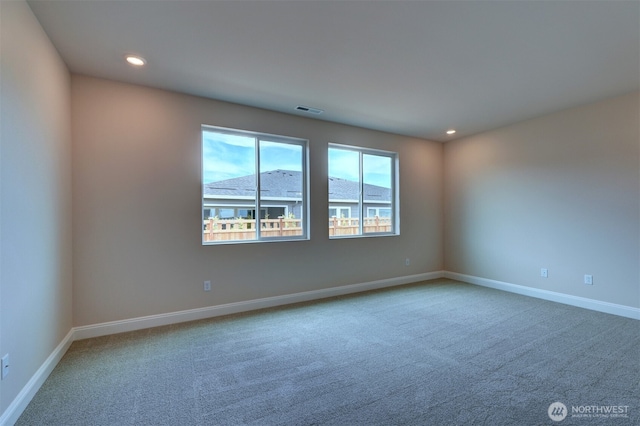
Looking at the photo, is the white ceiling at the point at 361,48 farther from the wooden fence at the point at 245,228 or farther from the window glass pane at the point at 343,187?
the wooden fence at the point at 245,228

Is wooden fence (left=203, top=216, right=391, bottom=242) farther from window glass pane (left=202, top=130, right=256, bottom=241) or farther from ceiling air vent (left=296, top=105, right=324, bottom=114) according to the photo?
ceiling air vent (left=296, top=105, right=324, bottom=114)

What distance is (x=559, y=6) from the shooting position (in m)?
2.00

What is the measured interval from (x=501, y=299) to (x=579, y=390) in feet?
7.63

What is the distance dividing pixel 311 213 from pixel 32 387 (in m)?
3.13

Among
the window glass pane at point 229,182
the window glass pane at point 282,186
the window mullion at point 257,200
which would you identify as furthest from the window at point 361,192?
the window glass pane at point 229,182

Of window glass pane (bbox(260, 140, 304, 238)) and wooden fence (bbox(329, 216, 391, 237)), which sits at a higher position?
window glass pane (bbox(260, 140, 304, 238))

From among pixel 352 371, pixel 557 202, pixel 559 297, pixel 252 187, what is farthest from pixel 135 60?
pixel 559 297

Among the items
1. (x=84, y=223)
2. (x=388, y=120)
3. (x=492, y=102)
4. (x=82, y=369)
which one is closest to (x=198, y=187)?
(x=84, y=223)

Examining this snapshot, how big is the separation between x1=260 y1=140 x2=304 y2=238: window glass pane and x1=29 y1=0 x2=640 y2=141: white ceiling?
669 mm

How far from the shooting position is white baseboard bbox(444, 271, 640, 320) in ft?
11.5

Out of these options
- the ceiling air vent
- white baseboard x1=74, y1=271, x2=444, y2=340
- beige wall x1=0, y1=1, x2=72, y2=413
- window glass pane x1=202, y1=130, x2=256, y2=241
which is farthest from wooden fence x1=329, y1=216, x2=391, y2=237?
beige wall x1=0, y1=1, x2=72, y2=413

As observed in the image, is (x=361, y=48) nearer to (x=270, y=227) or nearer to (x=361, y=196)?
(x=270, y=227)

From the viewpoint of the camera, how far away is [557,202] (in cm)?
410

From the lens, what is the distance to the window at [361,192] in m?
4.62
